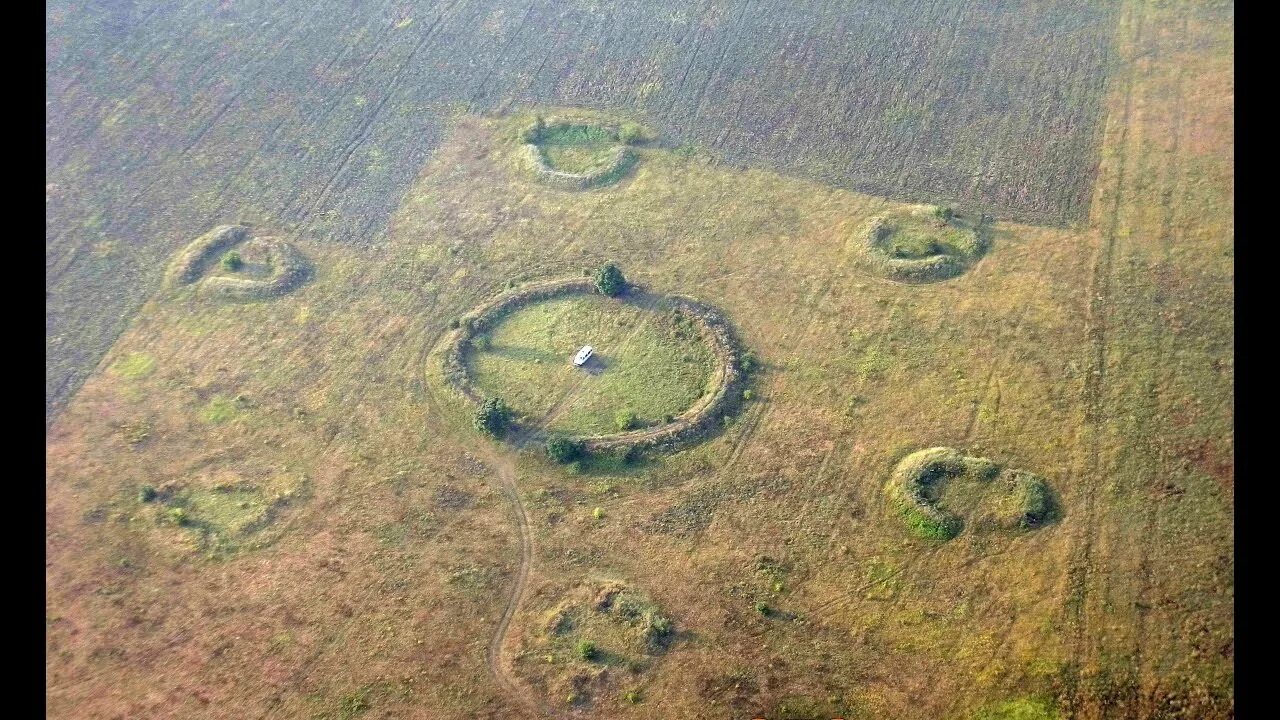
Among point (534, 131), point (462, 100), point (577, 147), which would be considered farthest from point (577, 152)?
point (462, 100)

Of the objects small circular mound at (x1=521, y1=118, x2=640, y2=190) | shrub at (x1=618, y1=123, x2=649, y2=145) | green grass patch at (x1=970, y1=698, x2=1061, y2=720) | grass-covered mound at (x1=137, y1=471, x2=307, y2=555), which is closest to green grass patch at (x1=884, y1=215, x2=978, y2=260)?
small circular mound at (x1=521, y1=118, x2=640, y2=190)

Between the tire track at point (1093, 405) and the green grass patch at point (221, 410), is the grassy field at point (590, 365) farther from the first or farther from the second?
the tire track at point (1093, 405)

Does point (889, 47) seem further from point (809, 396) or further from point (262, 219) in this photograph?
point (262, 219)

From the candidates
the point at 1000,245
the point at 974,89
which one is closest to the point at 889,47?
the point at 974,89

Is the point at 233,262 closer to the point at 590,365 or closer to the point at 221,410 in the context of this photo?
the point at 221,410

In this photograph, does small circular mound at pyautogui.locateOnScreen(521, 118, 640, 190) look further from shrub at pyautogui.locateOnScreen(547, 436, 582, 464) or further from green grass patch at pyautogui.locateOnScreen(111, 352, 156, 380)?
green grass patch at pyautogui.locateOnScreen(111, 352, 156, 380)

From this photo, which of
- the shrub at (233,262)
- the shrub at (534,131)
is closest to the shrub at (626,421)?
the shrub at (534,131)
